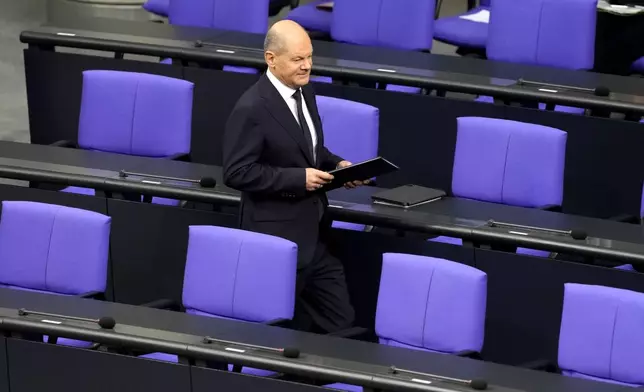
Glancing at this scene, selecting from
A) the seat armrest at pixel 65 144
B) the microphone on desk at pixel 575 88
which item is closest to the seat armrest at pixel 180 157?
the seat armrest at pixel 65 144

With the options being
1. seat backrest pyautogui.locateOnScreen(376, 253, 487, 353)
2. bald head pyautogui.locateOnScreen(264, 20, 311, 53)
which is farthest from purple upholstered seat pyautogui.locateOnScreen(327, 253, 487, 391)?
bald head pyautogui.locateOnScreen(264, 20, 311, 53)

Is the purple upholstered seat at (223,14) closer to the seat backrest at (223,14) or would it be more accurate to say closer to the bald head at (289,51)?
the seat backrest at (223,14)

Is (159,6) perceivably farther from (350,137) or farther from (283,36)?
(283,36)

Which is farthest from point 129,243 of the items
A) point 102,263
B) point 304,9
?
point 304,9

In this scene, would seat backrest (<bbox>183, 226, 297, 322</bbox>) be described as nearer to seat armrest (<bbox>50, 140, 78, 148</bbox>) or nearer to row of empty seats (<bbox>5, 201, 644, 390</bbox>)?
row of empty seats (<bbox>5, 201, 644, 390</bbox>)

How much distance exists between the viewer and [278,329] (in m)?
4.79

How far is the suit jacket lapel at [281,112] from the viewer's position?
16.8 feet

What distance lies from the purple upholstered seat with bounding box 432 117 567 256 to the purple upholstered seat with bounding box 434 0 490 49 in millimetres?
1919

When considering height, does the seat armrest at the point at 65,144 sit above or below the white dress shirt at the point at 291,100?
below

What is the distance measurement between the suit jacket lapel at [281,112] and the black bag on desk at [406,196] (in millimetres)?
577

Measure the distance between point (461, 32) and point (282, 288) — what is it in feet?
11.0

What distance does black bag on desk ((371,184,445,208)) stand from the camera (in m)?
5.63

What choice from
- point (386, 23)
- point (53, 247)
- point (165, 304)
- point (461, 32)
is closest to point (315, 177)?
point (165, 304)

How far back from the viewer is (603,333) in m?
4.75
